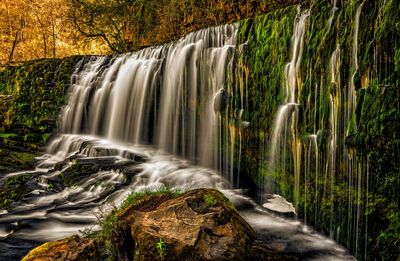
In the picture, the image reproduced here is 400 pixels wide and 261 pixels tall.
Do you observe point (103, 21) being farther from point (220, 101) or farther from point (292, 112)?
point (292, 112)

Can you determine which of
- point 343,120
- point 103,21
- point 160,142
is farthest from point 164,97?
point 103,21

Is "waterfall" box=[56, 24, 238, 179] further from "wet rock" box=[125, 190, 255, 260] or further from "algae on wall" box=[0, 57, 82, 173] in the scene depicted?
"wet rock" box=[125, 190, 255, 260]

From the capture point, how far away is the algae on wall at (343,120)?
4.12 metres

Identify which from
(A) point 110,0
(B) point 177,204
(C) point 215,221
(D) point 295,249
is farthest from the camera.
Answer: (A) point 110,0

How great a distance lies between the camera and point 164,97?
31.4ft

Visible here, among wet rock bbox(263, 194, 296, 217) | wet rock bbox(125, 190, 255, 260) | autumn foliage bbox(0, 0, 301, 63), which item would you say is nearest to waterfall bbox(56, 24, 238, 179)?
wet rock bbox(263, 194, 296, 217)

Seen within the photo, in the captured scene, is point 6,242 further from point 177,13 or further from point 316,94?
point 177,13

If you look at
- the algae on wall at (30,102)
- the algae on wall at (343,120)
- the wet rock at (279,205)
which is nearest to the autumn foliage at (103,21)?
the algae on wall at (30,102)

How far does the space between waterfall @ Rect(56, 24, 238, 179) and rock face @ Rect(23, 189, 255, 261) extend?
3.77m

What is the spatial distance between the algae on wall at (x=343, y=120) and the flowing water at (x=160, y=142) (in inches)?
4.0

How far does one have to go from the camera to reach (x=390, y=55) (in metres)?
4.17

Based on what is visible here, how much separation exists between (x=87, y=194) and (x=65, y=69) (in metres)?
7.84

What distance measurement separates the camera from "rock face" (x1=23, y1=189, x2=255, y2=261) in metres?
3.43

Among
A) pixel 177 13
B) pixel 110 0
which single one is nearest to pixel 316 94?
pixel 177 13
